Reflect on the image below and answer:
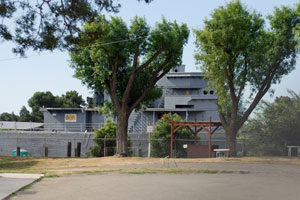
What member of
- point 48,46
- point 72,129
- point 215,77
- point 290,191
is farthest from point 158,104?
point 290,191

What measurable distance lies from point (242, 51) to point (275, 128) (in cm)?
1004

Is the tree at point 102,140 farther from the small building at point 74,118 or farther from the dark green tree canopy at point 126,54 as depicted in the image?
the small building at point 74,118

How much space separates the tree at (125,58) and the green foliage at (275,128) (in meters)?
12.3

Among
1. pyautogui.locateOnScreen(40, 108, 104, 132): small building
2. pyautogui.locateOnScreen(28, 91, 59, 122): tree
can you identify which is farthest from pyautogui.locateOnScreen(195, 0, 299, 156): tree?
pyautogui.locateOnScreen(28, 91, 59, 122): tree

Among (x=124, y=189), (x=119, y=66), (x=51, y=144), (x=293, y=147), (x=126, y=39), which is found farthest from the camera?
(x=51, y=144)

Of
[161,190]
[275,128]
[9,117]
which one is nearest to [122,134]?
[275,128]

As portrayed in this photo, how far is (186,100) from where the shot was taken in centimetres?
6138

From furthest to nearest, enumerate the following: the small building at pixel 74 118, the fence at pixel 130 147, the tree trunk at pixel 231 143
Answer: the small building at pixel 74 118 < the fence at pixel 130 147 < the tree trunk at pixel 231 143

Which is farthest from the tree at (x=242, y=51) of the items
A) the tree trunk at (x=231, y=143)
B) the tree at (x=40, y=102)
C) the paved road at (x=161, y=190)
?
the tree at (x=40, y=102)

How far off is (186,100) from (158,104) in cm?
423

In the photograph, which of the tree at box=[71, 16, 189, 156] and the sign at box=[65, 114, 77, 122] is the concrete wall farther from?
the tree at box=[71, 16, 189, 156]

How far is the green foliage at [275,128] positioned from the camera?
36062 millimetres

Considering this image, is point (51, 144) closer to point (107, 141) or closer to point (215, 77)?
point (107, 141)

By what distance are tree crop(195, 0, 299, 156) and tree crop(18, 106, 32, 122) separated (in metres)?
74.3
